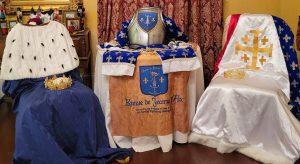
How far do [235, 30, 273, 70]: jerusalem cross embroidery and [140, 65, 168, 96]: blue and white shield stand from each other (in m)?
0.83

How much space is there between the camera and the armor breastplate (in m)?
2.36

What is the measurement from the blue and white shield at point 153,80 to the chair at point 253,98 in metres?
0.35

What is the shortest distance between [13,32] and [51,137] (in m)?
0.93

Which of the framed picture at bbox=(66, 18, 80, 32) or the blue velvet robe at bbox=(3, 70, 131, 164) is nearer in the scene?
the blue velvet robe at bbox=(3, 70, 131, 164)

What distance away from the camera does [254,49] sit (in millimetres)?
2461

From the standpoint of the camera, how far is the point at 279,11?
3.12 m

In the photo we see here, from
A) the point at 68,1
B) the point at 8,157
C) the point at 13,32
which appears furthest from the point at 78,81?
the point at 68,1

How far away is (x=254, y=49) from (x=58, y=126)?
1.68m

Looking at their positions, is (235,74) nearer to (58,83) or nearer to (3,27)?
(58,83)

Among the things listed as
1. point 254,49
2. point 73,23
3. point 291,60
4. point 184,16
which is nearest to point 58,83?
point 73,23

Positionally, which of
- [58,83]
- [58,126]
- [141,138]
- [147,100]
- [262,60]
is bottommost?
[141,138]

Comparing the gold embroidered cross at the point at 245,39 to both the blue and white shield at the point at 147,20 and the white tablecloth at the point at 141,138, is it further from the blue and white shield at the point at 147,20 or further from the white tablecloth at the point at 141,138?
the blue and white shield at the point at 147,20

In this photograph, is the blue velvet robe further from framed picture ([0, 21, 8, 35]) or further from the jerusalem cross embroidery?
the jerusalem cross embroidery

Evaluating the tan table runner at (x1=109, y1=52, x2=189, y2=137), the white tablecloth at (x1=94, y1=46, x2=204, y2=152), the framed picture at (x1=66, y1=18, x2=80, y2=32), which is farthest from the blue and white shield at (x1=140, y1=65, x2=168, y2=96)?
the framed picture at (x1=66, y1=18, x2=80, y2=32)
